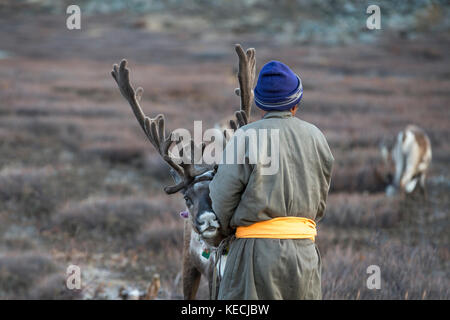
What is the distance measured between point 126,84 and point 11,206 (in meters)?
4.77

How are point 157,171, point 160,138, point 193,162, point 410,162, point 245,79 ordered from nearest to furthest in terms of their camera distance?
point 193,162 → point 160,138 → point 245,79 → point 410,162 → point 157,171

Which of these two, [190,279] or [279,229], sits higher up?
[279,229]

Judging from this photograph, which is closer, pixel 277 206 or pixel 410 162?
pixel 277 206

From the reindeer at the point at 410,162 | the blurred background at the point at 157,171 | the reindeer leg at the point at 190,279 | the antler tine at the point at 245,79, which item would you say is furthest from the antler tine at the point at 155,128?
the reindeer at the point at 410,162

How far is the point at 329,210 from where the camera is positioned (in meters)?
7.75

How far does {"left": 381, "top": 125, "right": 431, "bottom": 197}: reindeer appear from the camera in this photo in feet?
28.4

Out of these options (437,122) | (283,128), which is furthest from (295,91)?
(437,122)

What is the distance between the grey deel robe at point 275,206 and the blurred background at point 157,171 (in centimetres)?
209

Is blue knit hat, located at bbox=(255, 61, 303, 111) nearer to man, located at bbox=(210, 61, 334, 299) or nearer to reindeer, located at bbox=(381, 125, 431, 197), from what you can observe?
man, located at bbox=(210, 61, 334, 299)

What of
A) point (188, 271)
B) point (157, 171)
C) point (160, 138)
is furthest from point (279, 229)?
A: point (157, 171)

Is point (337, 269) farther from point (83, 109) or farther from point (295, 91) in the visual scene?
point (83, 109)

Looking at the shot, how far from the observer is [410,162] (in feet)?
28.5

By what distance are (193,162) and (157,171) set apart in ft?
21.7

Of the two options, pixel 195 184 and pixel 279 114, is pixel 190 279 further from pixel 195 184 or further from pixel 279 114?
pixel 279 114
